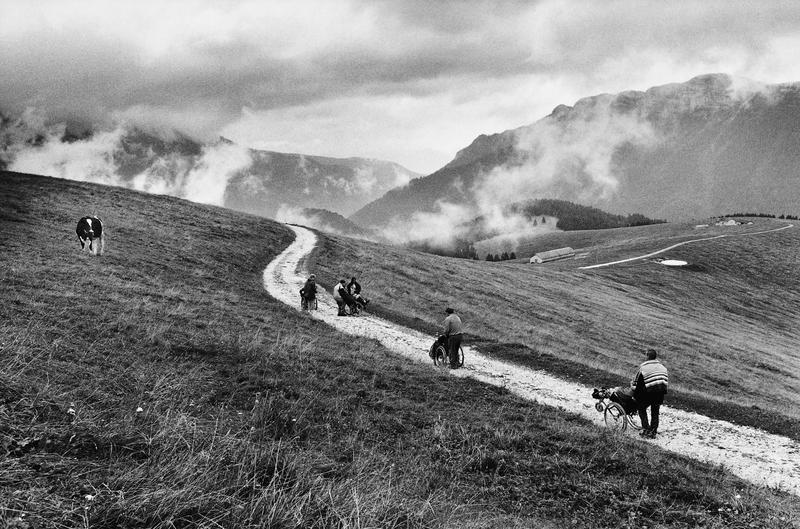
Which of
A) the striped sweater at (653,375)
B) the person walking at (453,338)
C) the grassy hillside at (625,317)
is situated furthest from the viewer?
the grassy hillside at (625,317)

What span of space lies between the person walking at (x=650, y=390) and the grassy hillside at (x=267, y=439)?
1.89 meters

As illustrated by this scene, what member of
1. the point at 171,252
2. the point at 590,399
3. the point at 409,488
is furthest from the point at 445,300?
the point at 409,488

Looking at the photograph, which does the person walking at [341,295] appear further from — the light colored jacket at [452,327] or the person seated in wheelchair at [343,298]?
the light colored jacket at [452,327]

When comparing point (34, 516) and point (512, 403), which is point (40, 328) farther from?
point (512, 403)

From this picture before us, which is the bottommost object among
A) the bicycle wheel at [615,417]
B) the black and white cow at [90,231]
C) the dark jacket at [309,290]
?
the bicycle wheel at [615,417]

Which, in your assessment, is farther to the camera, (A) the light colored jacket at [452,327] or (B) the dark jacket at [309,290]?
(B) the dark jacket at [309,290]

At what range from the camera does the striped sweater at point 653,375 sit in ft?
47.1

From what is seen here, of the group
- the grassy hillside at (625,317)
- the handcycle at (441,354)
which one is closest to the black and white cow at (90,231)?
the grassy hillside at (625,317)

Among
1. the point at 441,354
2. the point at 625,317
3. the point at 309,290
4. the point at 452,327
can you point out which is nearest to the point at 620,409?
the point at 452,327

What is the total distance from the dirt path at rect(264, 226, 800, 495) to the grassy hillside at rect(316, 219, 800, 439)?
154cm

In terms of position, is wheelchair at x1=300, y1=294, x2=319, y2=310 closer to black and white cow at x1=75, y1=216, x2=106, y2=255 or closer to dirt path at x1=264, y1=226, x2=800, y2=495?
dirt path at x1=264, y1=226, x2=800, y2=495

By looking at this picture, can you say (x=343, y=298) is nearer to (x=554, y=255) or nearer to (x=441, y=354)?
(x=441, y=354)

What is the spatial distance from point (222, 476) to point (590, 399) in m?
15.3

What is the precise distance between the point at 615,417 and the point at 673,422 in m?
2.94
